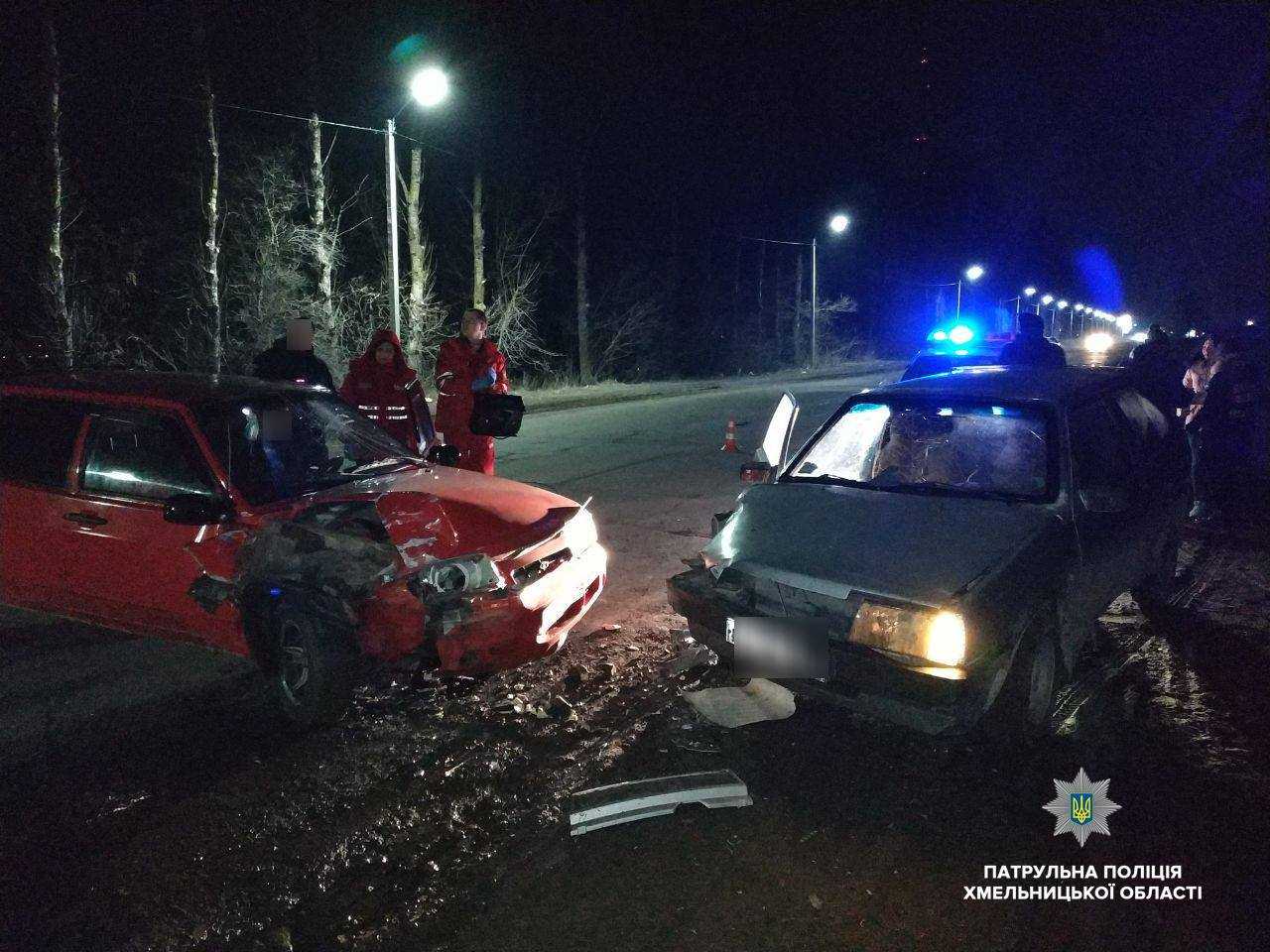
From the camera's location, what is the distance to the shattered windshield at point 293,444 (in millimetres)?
4648

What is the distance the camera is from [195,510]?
4.29 metres

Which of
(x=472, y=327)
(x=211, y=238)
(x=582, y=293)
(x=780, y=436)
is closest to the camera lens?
(x=780, y=436)

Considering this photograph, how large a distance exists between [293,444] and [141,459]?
754mm

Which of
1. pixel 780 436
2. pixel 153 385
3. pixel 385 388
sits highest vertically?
pixel 153 385

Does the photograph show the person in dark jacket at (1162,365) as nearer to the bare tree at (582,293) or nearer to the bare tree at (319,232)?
the bare tree at (319,232)

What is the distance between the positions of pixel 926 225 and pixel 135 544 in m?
75.7

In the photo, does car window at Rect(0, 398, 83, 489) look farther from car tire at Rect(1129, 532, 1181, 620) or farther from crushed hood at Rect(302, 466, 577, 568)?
car tire at Rect(1129, 532, 1181, 620)

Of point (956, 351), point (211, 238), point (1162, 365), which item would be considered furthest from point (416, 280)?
point (1162, 365)

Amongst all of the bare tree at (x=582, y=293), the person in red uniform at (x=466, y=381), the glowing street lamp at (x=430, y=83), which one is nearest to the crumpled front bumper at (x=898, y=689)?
the person in red uniform at (x=466, y=381)

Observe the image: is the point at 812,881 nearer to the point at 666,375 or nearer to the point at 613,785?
the point at 613,785

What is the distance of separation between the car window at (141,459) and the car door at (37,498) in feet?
0.54

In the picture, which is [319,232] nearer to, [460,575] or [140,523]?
[140,523]

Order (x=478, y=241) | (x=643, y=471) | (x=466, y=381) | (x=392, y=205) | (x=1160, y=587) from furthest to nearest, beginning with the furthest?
(x=478, y=241) < (x=392, y=205) < (x=643, y=471) < (x=466, y=381) < (x=1160, y=587)

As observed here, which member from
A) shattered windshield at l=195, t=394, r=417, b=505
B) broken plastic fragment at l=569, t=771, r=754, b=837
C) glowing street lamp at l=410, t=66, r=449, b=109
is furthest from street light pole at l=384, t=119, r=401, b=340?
broken plastic fragment at l=569, t=771, r=754, b=837
